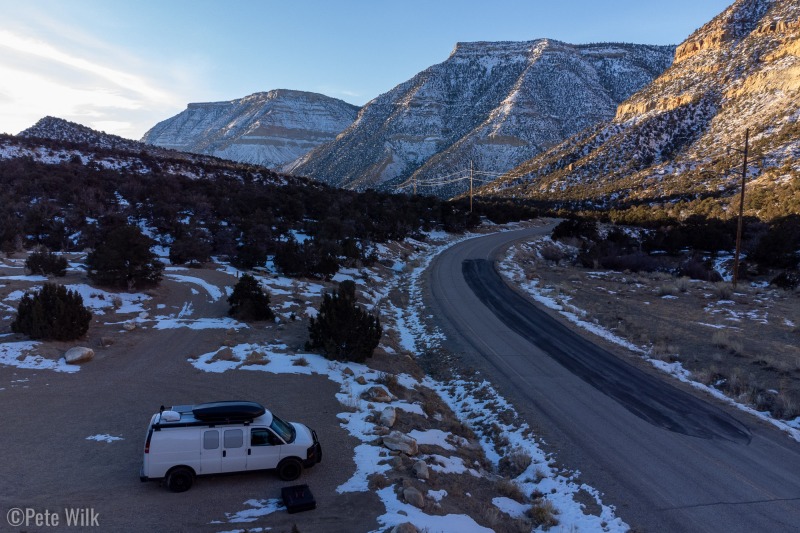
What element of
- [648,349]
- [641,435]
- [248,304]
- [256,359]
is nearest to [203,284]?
[248,304]

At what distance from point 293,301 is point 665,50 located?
194939 millimetres

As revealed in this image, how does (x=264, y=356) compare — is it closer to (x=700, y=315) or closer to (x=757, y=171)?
(x=700, y=315)

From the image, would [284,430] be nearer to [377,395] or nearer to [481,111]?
[377,395]

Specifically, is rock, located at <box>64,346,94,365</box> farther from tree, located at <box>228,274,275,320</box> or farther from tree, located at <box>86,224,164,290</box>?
tree, located at <box>86,224,164,290</box>

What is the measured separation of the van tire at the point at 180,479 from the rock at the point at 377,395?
5049 mm

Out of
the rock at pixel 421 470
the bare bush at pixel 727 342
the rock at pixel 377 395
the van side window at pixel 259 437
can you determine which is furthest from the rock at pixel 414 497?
the bare bush at pixel 727 342

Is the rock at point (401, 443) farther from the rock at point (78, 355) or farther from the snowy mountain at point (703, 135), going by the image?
the snowy mountain at point (703, 135)

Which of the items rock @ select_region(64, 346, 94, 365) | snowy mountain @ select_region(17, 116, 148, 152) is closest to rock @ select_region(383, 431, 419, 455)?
rock @ select_region(64, 346, 94, 365)

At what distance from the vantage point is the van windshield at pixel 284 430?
27.1 ft

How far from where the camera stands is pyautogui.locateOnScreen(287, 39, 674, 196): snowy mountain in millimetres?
137125

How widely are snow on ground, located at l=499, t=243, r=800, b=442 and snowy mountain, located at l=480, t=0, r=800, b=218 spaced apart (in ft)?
118

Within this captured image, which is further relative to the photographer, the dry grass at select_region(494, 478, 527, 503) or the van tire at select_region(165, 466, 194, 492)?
the dry grass at select_region(494, 478, 527, 503)

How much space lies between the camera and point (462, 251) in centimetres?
4009

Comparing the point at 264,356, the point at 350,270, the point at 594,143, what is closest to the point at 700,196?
the point at 594,143
